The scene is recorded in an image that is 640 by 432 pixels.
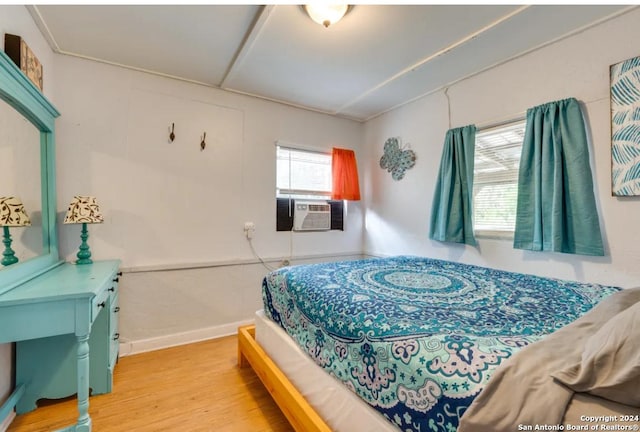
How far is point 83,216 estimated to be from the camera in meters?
1.99

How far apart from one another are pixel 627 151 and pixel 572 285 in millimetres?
910

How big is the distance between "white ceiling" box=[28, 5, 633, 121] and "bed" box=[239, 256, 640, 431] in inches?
66.8

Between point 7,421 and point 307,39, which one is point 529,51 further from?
point 7,421

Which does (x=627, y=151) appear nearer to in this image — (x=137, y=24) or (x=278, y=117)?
(x=278, y=117)

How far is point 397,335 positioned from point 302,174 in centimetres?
253

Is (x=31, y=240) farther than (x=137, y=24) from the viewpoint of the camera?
No

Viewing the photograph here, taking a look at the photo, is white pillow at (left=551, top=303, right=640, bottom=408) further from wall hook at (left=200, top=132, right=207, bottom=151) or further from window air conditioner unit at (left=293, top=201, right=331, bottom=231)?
wall hook at (left=200, top=132, right=207, bottom=151)

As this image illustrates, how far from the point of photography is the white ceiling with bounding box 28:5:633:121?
1.78m

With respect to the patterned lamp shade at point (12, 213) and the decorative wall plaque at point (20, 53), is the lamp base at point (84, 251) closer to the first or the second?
the patterned lamp shade at point (12, 213)

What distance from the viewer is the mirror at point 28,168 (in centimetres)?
144

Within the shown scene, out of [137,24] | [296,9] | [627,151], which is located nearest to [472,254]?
[627,151]

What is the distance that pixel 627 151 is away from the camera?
5.63 feet

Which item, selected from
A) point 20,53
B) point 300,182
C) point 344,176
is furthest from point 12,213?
point 344,176

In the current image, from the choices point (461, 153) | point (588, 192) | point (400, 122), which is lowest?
point (588, 192)
